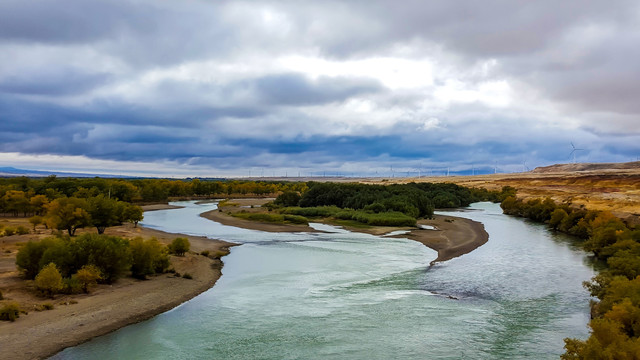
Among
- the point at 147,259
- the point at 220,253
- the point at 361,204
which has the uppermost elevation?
the point at 361,204

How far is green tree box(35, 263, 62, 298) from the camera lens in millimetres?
26938

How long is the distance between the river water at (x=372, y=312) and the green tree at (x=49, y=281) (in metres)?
6.76

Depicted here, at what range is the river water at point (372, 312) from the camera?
69.1ft

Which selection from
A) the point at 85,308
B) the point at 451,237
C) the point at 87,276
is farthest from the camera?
the point at 451,237

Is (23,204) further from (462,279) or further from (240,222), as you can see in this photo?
(462,279)

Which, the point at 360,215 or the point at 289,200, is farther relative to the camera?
the point at 289,200

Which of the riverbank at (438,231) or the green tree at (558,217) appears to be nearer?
the riverbank at (438,231)

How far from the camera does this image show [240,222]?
81625 mm

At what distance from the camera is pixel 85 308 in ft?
84.6

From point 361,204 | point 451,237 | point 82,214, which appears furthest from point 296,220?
point 82,214

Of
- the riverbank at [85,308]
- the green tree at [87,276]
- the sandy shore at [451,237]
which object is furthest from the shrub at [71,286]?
the sandy shore at [451,237]

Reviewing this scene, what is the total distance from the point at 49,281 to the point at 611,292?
3189cm

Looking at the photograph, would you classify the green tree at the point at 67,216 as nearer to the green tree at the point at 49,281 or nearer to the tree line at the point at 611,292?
the green tree at the point at 49,281

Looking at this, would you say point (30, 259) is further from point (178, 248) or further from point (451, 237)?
point (451, 237)
